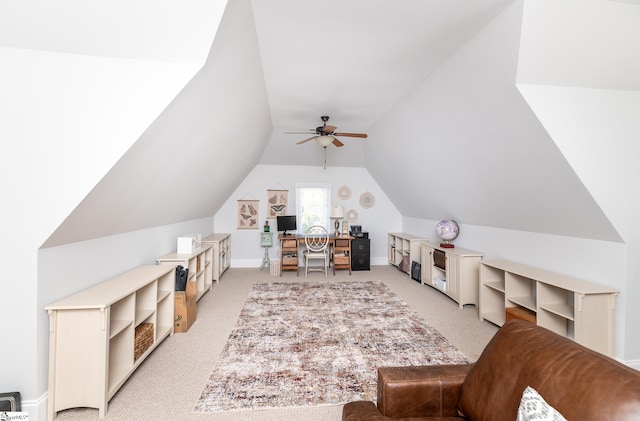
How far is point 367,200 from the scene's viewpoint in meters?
6.63

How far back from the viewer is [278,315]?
3.62 metres

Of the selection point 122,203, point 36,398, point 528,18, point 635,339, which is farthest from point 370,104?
point 36,398

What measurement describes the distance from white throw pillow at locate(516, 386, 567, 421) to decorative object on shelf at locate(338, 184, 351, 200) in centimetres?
561

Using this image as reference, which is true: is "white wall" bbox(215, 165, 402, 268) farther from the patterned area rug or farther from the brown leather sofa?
the brown leather sofa

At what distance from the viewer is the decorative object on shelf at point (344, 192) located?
6523 mm

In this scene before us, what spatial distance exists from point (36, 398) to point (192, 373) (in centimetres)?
94

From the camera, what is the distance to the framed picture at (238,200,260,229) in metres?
6.25

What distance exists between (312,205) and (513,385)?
5.49 metres

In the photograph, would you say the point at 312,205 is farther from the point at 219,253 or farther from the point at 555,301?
the point at 555,301

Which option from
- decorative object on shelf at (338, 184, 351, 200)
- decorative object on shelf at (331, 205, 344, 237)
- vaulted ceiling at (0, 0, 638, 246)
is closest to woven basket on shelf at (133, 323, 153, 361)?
vaulted ceiling at (0, 0, 638, 246)

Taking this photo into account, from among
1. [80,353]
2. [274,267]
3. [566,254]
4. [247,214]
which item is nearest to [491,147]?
[566,254]

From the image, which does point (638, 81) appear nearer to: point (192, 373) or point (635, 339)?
point (635, 339)

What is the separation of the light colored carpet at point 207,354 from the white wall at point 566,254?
2.99 ft

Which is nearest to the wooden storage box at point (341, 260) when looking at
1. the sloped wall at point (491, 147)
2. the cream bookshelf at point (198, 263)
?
the sloped wall at point (491, 147)
